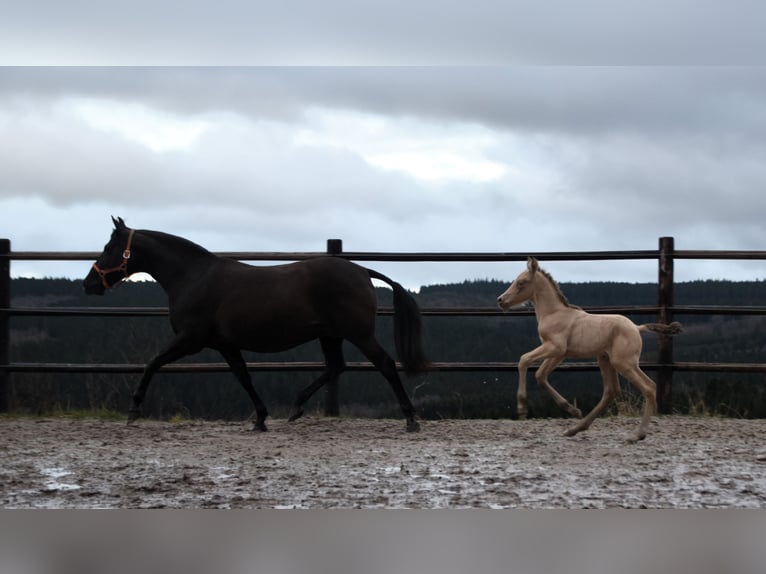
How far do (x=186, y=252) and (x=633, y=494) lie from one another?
4.65 meters

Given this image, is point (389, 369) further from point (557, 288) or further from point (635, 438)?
point (635, 438)

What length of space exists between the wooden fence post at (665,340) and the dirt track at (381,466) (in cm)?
94

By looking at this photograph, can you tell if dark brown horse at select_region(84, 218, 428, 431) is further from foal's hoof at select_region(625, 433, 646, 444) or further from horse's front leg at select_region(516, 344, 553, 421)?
foal's hoof at select_region(625, 433, 646, 444)

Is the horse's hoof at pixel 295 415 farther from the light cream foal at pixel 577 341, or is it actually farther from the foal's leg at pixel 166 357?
the light cream foal at pixel 577 341

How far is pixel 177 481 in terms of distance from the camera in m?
5.60

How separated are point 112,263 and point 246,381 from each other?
63.2 inches

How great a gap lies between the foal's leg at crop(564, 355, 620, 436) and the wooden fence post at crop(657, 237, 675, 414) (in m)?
2.11

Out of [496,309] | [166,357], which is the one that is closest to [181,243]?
[166,357]

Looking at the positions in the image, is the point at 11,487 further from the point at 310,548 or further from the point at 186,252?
Result: the point at 186,252

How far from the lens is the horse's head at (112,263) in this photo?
8547 millimetres

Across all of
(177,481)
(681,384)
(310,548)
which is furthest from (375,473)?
(681,384)

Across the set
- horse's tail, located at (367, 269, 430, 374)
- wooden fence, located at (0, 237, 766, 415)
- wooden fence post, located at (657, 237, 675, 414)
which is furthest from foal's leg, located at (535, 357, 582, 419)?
wooden fence post, located at (657, 237, 675, 414)

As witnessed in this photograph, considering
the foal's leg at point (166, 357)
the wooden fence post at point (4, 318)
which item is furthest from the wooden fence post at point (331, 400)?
the wooden fence post at point (4, 318)

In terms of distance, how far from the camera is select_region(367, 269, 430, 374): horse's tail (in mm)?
8375
